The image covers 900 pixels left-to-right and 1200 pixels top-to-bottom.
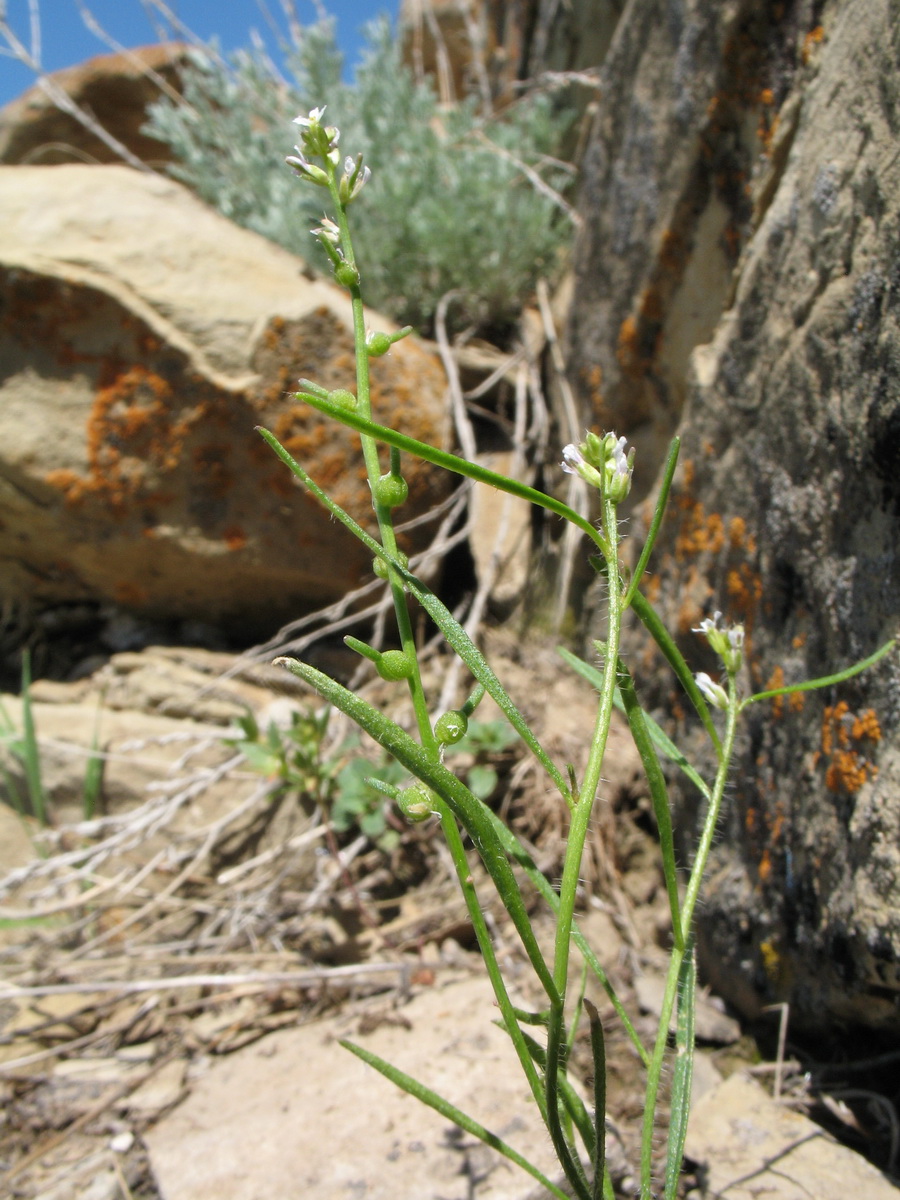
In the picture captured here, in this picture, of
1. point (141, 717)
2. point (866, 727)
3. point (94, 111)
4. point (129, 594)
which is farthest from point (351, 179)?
point (94, 111)

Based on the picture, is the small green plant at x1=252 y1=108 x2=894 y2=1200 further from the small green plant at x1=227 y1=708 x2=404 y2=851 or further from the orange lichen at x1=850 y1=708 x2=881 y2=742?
the small green plant at x1=227 y1=708 x2=404 y2=851

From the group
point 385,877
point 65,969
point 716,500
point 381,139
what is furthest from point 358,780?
point 381,139

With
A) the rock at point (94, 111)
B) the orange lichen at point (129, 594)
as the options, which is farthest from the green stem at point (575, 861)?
the rock at point (94, 111)

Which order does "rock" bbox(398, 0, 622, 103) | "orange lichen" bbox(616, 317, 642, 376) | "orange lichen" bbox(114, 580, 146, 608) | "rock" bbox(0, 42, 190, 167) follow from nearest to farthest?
1. "orange lichen" bbox(616, 317, 642, 376)
2. "orange lichen" bbox(114, 580, 146, 608)
3. "rock" bbox(398, 0, 622, 103)
4. "rock" bbox(0, 42, 190, 167)

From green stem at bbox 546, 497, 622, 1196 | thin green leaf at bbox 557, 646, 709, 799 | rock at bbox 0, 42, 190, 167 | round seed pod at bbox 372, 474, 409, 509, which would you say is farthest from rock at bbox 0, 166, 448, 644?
rock at bbox 0, 42, 190, 167

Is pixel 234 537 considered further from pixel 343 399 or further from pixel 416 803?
pixel 416 803

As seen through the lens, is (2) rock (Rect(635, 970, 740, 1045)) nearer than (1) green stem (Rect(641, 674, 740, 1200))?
No
